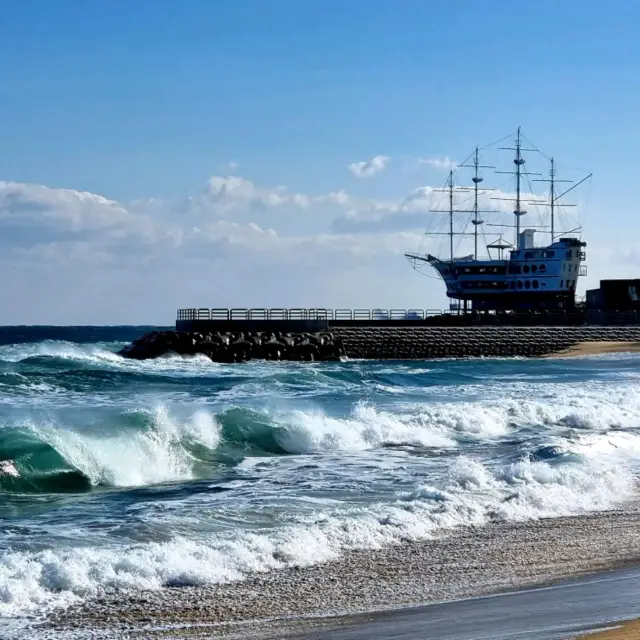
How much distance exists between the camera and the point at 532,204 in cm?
8725

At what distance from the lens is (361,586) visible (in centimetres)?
951

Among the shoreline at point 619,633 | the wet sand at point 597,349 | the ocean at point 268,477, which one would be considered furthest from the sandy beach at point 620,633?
the wet sand at point 597,349

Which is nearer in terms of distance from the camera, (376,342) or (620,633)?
(620,633)

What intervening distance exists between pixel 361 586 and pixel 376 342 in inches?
1733

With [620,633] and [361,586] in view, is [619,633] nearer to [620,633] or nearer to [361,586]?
[620,633]

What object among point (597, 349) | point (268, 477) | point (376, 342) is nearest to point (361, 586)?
point (268, 477)

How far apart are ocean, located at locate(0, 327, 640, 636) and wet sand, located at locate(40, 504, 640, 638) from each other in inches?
13.8

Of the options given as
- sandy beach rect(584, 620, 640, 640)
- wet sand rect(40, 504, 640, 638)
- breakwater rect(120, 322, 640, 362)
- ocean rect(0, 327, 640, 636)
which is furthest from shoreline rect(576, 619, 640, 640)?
breakwater rect(120, 322, 640, 362)

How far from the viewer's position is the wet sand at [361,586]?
8273 millimetres

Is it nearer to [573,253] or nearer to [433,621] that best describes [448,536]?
[433,621]

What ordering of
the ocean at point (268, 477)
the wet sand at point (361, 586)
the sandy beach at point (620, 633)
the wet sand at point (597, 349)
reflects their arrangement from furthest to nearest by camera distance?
the wet sand at point (597, 349) → the ocean at point (268, 477) → the wet sand at point (361, 586) → the sandy beach at point (620, 633)

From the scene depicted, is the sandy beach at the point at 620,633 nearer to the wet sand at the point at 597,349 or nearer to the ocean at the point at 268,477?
the ocean at the point at 268,477

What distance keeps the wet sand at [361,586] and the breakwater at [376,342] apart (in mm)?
38505

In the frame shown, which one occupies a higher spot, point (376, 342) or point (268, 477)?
point (376, 342)
